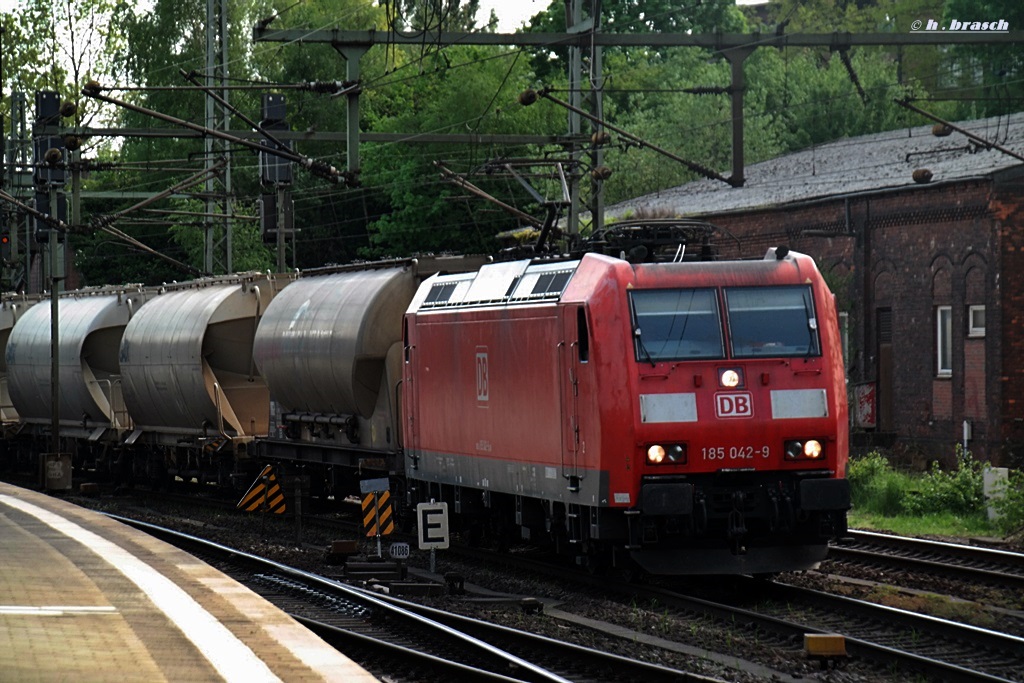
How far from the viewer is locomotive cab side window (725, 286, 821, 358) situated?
1525 cm

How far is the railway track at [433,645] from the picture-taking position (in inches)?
460

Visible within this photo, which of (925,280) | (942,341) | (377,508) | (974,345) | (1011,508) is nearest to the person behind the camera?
(377,508)

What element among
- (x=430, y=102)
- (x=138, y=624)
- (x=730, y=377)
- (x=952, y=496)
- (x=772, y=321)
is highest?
(x=430, y=102)

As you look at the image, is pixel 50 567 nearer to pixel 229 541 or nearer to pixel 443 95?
pixel 229 541

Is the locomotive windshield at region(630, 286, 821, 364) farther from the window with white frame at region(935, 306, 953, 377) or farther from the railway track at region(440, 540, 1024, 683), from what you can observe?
the window with white frame at region(935, 306, 953, 377)

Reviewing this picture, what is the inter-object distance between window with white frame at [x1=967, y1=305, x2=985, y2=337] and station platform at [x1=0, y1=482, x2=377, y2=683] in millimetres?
20093

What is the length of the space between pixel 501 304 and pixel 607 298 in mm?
2737

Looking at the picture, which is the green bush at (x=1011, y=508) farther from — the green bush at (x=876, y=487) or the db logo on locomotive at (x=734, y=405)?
the db logo on locomotive at (x=734, y=405)

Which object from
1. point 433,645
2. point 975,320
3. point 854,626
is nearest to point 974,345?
point 975,320

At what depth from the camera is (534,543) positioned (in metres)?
19.3

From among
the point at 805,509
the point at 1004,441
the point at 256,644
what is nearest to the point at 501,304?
the point at 805,509

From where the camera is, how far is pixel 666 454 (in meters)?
14.8

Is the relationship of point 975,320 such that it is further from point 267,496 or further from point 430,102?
point 430,102

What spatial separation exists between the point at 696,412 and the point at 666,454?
0.46 meters
